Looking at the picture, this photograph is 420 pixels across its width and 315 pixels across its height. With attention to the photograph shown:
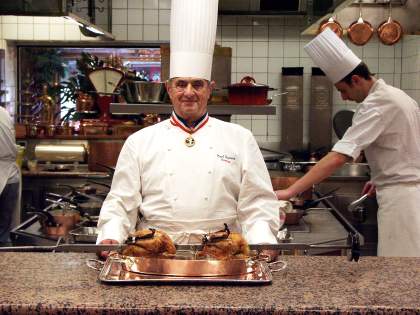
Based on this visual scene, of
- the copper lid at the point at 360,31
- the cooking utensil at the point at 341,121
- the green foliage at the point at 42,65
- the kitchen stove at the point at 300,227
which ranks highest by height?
the copper lid at the point at 360,31

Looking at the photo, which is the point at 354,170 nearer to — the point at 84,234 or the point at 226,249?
the point at 84,234

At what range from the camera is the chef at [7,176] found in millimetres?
5227

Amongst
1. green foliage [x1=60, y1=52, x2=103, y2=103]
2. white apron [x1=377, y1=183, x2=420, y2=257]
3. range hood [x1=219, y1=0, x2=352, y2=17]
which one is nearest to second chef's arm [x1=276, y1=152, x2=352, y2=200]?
white apron [x1=377, y1=183, x2=420, y2=257]

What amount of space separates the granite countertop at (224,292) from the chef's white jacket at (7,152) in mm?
3384

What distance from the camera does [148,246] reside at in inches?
71.3

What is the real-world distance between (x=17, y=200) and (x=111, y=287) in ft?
13.4

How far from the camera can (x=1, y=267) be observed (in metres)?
1.91

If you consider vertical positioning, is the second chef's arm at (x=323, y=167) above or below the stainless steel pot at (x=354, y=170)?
above

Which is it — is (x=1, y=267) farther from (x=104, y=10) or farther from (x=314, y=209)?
(x=104, y=10)

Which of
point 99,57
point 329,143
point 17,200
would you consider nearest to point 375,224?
point 329,143

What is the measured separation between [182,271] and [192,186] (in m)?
1.01

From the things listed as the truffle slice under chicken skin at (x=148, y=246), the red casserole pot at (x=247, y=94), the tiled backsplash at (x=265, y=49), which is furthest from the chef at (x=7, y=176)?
the truffle slice under chicken skin at (x=148, y=246)

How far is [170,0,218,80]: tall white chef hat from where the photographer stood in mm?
2953

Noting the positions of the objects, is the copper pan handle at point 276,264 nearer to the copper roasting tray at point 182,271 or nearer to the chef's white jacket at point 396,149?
the copper roasting tray at point 182,271
